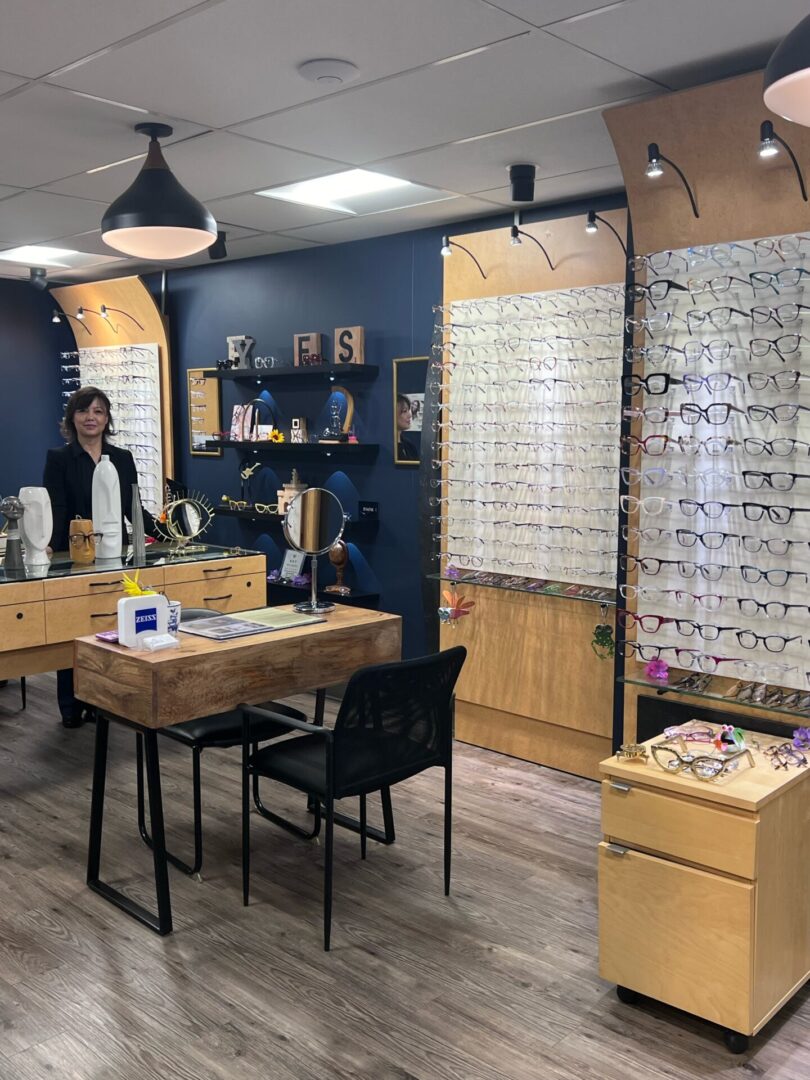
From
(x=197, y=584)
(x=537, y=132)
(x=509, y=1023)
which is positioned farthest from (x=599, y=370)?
(x=509, y=1023)

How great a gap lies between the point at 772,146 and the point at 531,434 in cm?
180

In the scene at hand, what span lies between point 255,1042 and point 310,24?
108 inches

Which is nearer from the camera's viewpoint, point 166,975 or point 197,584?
point 166,975

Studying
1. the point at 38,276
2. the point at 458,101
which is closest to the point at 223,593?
the point at 458,101

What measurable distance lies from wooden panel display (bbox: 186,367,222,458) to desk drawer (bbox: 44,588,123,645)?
8.21 feet

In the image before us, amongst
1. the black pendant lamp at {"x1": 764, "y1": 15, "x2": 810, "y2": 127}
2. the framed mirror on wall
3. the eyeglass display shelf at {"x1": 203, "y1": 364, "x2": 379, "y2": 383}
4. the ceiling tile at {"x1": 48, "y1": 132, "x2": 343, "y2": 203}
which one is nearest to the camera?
the black pendant lamp at {"x1": 764, "y1": 15, "x2": 810, "y2": 127}

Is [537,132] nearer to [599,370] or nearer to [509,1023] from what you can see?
[599,370]

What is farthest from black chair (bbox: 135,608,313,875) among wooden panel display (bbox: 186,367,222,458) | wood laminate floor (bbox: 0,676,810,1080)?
wooden panel display (bbox: 186,367,222,458)

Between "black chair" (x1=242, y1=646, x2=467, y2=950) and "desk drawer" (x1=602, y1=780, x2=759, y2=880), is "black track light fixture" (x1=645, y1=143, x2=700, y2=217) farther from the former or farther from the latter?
"desk drawer" (x1=602, y1=780, x2=759, y2=880)

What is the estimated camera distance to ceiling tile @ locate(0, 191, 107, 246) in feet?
15.8

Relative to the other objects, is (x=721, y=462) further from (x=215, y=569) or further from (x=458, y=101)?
(x=215, y=569)

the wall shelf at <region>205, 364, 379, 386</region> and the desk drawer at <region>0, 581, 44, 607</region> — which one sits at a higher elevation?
the wall shelf at <region>205, 364, 379, 386</region>

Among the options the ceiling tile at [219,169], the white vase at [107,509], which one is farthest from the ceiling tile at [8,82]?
the white vase at [107,509]

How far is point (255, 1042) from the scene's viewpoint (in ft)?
8.17
